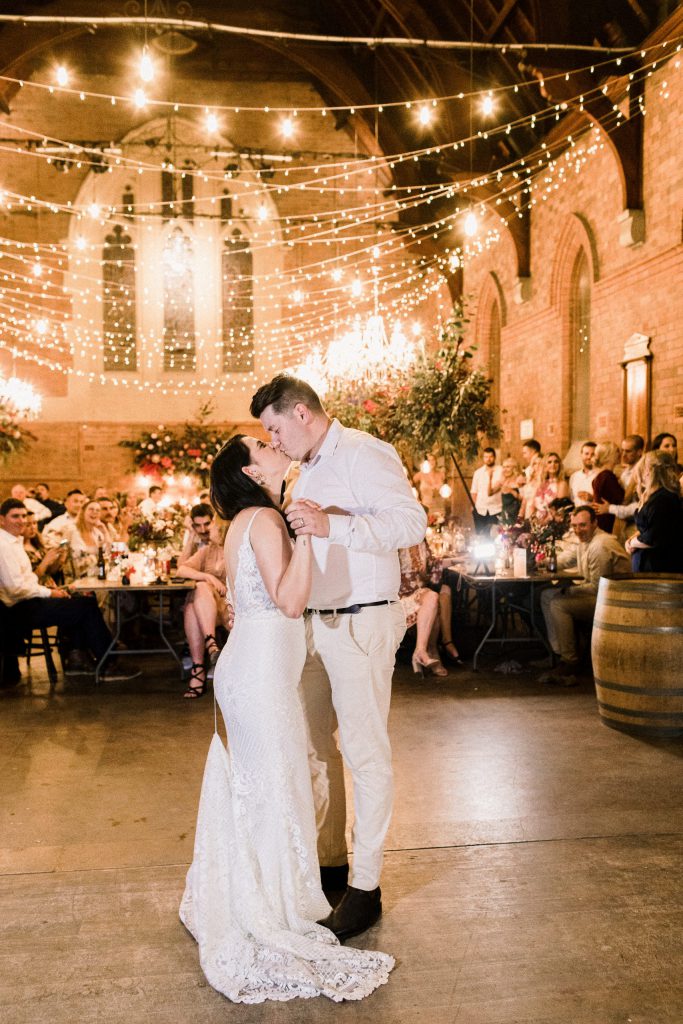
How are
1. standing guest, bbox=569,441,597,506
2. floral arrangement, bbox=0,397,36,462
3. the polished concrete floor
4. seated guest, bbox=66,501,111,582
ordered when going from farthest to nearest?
floral arrangement, bbox=0,397,36,462 → standing guest, bbox=569,441,597,506 → seated guest, bbox=66,501,111,582 → the polished concrete floor

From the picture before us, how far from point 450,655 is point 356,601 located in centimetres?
386

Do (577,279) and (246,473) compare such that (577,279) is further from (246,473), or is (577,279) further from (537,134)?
(246,473)

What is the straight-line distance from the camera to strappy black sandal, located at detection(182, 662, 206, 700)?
5.43 metres

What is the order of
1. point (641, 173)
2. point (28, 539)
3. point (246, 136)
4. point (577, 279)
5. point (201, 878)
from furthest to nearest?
point (246, 136) → point (577, 279) → point (641, 173) → point (28, 539) → point (201, 878)

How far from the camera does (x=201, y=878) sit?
2.46 m

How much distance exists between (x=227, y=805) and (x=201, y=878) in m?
0.20

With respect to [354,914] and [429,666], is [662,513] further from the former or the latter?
[354,914]

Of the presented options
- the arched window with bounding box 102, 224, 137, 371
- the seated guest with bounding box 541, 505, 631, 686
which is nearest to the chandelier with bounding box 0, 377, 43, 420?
the arched window with bounding box 102, 224, 137, 371

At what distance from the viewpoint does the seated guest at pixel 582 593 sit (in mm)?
5703

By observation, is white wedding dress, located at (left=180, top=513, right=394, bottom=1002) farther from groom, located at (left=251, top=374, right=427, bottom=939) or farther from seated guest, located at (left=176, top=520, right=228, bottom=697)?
seated guest, located at (left=176, top=520, right=228, bottom=697)

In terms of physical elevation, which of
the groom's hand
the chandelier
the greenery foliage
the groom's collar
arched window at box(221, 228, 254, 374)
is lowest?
the groom's hand

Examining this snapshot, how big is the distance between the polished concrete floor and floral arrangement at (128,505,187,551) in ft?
6.29

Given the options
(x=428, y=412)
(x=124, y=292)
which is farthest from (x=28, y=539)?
(x=124, y=292)

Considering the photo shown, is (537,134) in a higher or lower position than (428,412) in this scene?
higher
